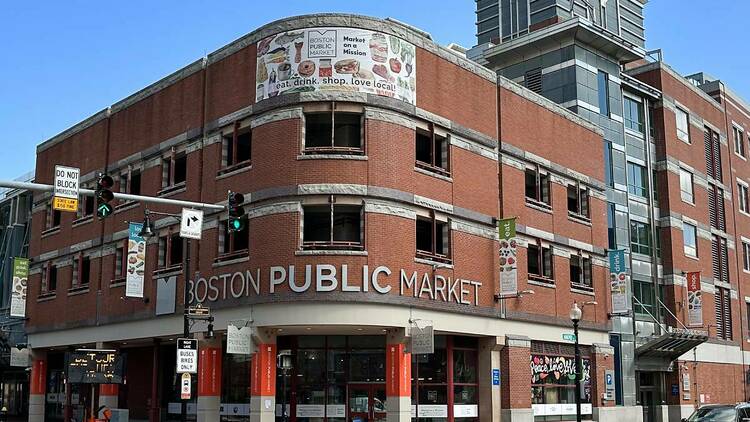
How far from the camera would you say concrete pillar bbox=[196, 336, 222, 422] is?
104 ft

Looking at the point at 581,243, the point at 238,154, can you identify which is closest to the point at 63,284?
the point at 238,154

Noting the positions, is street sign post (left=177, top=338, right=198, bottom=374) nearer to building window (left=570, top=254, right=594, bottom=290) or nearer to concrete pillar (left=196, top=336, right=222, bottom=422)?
concrete pillar (left=196, top=336, right=222, bottom=422)

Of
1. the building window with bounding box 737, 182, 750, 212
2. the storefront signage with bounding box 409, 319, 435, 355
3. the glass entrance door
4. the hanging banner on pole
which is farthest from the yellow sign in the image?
the building window with bounding box 737, 182, 750, 212

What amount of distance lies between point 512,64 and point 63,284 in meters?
25.8

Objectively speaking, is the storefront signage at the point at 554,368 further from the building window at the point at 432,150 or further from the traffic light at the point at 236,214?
the traffic light at the point at 236,214

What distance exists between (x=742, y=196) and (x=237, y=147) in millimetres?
39550

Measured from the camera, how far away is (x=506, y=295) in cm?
3378

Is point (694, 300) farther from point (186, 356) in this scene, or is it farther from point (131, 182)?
point (186, 356)

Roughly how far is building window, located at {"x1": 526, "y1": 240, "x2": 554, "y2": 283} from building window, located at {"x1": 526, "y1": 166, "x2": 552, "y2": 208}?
1953 millimetres

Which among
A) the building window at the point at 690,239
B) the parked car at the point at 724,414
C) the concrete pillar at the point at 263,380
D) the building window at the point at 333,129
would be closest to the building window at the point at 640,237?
the building window at the point at 690,239

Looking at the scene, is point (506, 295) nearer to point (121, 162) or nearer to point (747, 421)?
point (747, 421)

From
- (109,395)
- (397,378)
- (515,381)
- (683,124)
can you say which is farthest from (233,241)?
(683,124)

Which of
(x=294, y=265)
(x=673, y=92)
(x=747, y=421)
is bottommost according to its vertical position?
(x=747, y=421)

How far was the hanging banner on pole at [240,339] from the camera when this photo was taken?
28672 mm
